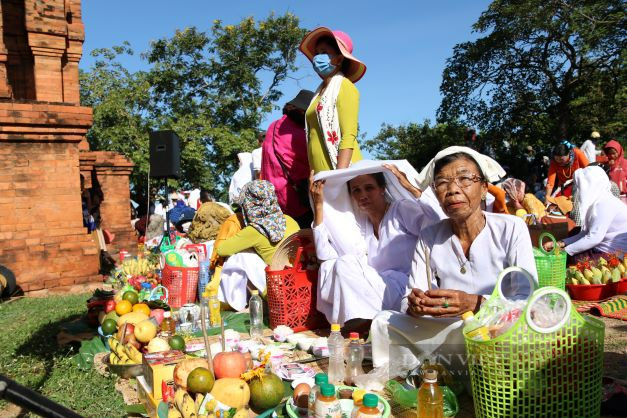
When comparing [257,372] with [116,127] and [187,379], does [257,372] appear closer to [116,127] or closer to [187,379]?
[187,379]

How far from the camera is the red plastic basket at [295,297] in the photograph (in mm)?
4402

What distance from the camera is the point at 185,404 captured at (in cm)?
243

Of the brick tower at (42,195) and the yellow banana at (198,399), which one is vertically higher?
the brick tower at (42,195)

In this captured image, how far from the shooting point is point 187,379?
2551 mm

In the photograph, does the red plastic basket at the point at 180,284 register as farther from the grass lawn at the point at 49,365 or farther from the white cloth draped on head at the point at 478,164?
the white cloth draped on head at the point at 478,164

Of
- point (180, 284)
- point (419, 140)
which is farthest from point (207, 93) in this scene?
point (180, 284)

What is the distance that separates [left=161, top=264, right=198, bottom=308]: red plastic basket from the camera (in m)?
5.43

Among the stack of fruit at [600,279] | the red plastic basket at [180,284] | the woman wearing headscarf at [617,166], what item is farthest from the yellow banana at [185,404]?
the woman wearing headscarf at [617,166]

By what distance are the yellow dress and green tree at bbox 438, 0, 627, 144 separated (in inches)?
599

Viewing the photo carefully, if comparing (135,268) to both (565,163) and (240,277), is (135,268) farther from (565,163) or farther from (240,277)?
(565,163)

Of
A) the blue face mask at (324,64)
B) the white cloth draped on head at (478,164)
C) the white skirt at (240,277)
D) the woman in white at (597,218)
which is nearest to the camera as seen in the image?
the white cloth draped on head at (478,164)

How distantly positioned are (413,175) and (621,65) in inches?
650

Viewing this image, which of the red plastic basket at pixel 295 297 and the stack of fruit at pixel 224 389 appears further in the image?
the red plastic basket at pixel 295 297

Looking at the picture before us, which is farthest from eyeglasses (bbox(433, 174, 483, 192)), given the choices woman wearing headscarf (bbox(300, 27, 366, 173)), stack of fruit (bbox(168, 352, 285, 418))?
woman wearing headscarf (bbox(300, 27, 366, 173))
